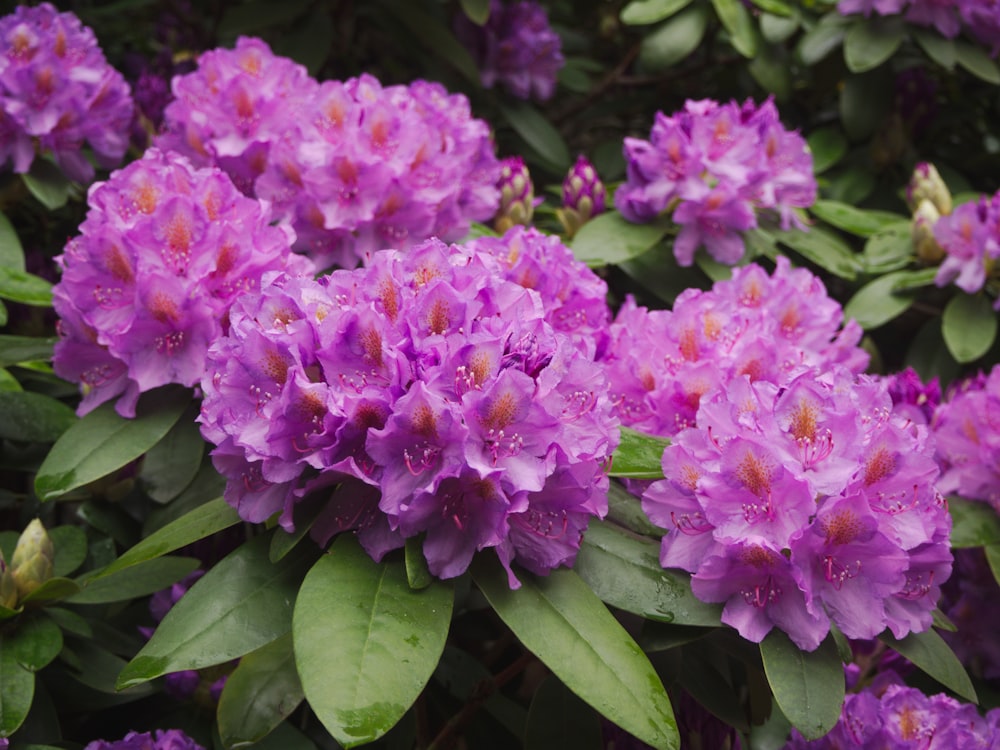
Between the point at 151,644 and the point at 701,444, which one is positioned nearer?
the point at 151,644

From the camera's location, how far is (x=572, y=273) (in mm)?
1332

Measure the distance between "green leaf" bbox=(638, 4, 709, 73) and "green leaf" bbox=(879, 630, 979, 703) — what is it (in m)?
1.43

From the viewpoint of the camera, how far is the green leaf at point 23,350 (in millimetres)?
1343

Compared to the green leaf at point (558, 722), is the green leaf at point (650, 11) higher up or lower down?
higher up

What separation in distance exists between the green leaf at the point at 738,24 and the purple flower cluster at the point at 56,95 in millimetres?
1196

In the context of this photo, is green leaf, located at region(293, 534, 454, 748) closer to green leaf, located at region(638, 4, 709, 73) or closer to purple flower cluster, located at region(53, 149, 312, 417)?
purple flower cluster, located at region(53, 149, 312, 417)

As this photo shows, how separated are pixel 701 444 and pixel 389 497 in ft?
1.07

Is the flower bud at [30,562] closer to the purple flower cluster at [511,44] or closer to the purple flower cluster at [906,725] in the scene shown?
the purple flower cluster at [906,725]

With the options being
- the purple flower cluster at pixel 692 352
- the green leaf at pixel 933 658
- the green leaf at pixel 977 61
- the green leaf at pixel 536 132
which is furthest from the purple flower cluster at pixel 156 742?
the green leaf at pixel 977 61

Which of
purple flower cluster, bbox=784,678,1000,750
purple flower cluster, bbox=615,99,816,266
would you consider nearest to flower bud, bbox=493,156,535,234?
purple flower cluster, bbox=615,99,816,266

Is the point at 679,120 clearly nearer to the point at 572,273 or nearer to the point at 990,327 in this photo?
the point at 572,273

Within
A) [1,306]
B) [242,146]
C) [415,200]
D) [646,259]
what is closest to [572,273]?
[415,200]

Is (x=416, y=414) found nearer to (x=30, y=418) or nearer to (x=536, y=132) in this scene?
(x=30, y=418)

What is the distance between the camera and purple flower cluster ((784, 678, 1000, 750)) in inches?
48.0
